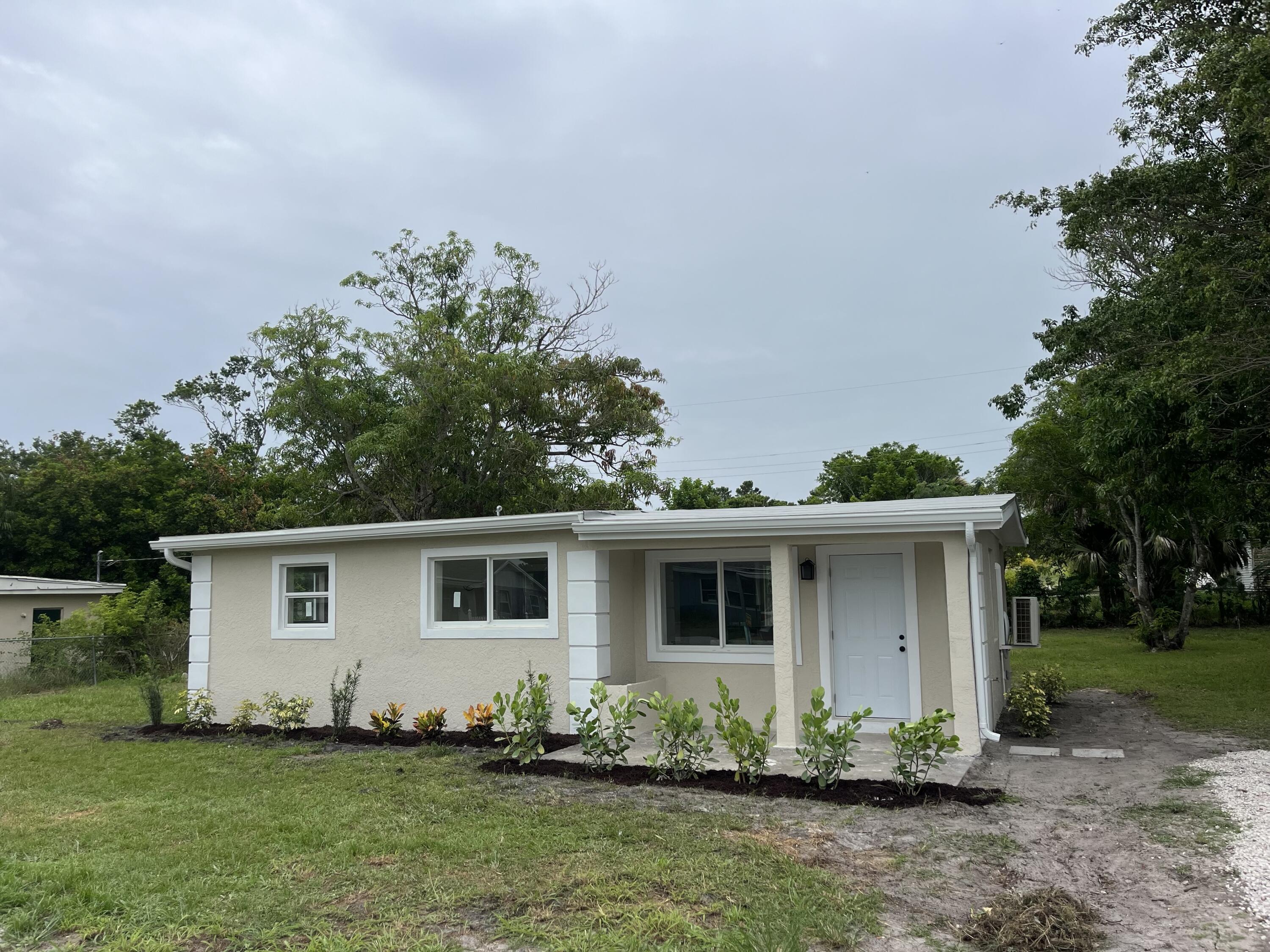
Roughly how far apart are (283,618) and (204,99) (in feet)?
25.2

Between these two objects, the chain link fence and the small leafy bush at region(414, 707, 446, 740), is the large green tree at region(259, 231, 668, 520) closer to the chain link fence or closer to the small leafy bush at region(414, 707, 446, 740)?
the chain link fence

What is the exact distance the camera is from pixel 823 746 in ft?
21.7

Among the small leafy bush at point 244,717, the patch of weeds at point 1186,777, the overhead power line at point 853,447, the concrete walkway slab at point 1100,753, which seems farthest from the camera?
the overhead power line at point 853,447

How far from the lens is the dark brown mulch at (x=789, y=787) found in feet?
20.7

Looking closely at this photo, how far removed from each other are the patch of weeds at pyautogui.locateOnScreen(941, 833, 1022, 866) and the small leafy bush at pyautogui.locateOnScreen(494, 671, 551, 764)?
12.8ft

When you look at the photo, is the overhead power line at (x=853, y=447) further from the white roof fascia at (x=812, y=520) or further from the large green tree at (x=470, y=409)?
the white roof fascia at (x=812, y=520)

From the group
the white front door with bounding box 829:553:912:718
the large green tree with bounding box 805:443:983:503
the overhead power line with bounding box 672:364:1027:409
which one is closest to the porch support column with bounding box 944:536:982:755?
the white front door with bounding box 829:553:912:718

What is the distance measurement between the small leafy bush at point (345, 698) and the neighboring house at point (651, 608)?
0.44 ft

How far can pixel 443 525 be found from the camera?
31.3 ft

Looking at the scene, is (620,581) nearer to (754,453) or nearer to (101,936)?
(101,936)

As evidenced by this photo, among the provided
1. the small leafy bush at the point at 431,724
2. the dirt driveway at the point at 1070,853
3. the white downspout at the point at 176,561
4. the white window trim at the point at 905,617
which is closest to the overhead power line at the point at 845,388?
the white downspout at the point at 176,561

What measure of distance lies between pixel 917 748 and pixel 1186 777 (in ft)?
8.06

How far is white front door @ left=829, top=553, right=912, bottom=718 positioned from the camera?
346 inches

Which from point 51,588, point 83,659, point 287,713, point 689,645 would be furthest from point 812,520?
point 51,588
